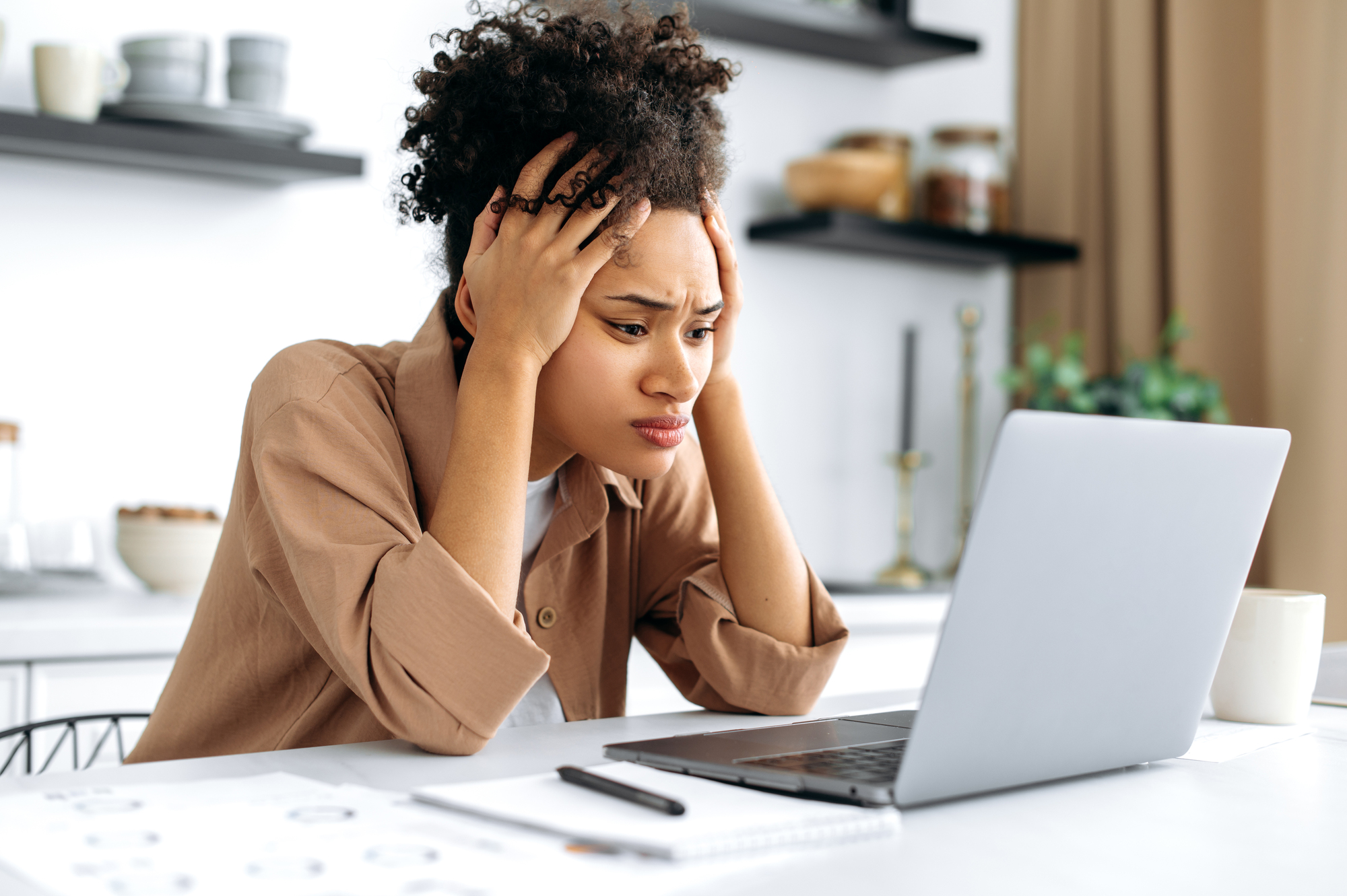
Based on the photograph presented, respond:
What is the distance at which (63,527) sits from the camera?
1917 millimetres

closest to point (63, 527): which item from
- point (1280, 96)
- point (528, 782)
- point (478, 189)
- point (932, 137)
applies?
point (478, 189)

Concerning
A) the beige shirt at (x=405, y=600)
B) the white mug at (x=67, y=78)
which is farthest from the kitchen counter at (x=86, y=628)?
the white mug at (x=67, y=78)

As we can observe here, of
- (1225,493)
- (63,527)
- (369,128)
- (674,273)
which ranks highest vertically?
(369,128)

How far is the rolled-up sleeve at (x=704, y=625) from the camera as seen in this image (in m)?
1.03

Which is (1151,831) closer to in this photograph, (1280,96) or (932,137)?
(1280,96)

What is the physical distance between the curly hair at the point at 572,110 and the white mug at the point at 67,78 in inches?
36.4

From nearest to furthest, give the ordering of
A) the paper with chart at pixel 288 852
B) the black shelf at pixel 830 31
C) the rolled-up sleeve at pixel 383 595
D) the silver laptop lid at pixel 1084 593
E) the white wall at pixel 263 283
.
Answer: the paper with chart at pixel 288 852 → the silver laptop lid at pixel 1084 593 → the rolled-up sleeve at pixel 383 595 → the white wall at pixel 263 283 → the black shelf at pixel 830 31

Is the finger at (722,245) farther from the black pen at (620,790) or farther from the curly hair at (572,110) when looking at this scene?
the black pen at (620,790)

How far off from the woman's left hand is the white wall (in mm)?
614

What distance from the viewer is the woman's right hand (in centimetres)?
96

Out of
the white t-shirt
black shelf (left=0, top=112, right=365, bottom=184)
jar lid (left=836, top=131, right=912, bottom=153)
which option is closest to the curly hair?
the white t-shirt

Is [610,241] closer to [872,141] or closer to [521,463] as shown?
[521,463]

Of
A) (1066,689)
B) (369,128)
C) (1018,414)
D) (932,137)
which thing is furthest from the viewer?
(932,137)

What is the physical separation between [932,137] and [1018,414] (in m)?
2.27
